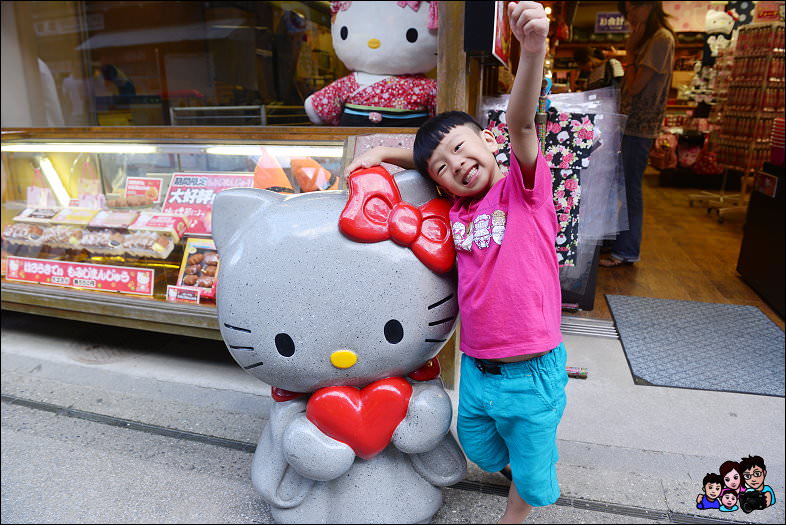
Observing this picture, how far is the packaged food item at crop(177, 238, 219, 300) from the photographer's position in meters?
3.07

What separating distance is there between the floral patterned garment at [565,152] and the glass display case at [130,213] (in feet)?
2.45

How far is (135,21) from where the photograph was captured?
5773 mm

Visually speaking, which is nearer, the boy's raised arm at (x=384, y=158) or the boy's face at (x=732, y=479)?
the boy's raised arm at (x=384, y=158)

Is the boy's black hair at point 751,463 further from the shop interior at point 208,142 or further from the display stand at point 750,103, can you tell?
the display stand at point 750,103

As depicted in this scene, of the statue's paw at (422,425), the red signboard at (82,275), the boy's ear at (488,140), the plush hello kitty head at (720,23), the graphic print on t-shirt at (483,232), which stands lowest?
the red signboard at (82,275)

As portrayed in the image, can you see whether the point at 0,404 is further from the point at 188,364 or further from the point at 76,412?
the point at 188,364

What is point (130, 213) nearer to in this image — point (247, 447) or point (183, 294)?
point (183, 294)

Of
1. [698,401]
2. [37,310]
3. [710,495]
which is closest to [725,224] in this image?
[698,401]

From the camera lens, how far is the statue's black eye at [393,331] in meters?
1.64

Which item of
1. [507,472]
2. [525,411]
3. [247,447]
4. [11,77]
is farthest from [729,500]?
[11,77]

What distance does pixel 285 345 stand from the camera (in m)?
1.64

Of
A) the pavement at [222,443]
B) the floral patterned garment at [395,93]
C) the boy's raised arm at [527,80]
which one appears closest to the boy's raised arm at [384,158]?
the boy's raised arm at [527,80]

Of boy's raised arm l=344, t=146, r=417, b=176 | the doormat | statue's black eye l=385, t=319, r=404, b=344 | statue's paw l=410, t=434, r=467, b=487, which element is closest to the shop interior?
the doormat

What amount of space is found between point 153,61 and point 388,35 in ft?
12.6
